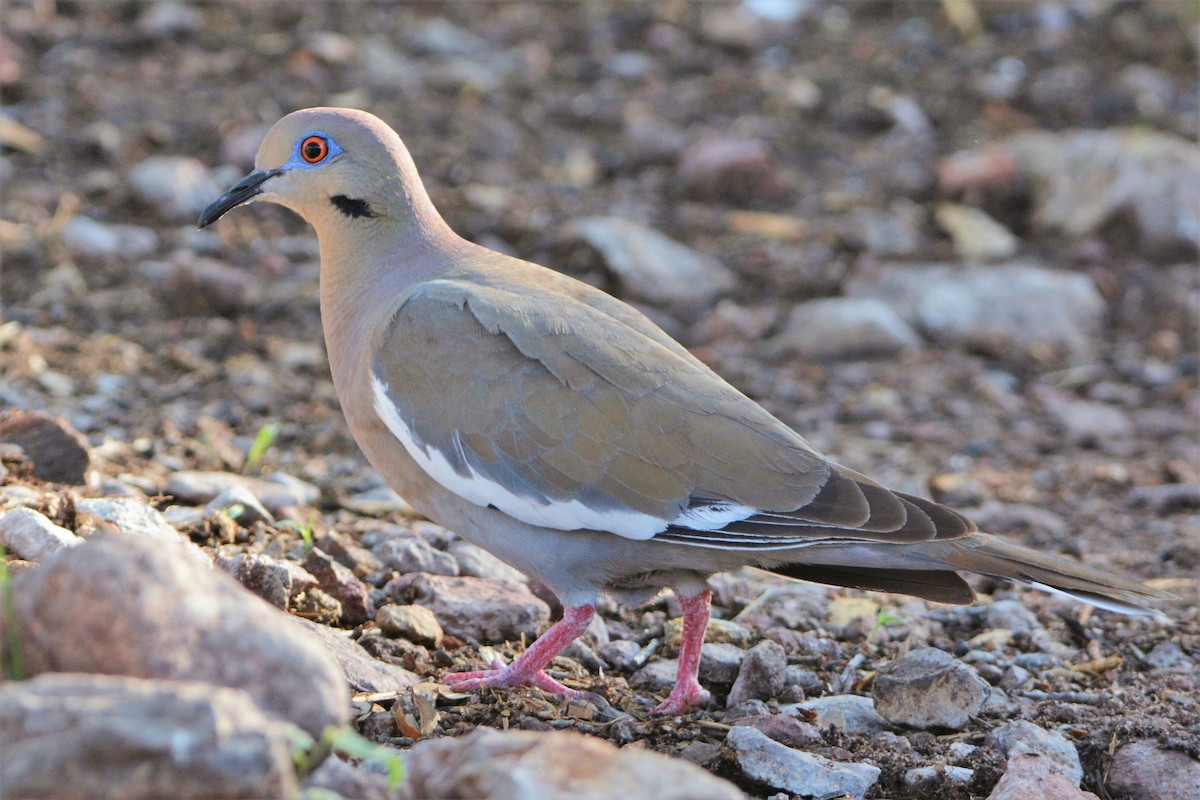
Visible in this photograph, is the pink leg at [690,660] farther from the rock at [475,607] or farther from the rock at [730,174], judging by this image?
the rock at [730,174]

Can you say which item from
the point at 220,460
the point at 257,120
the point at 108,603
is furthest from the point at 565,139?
the point at 108,603

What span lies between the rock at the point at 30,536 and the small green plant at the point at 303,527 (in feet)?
2.20

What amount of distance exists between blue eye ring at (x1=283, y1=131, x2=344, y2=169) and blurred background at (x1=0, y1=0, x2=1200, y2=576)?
116cm

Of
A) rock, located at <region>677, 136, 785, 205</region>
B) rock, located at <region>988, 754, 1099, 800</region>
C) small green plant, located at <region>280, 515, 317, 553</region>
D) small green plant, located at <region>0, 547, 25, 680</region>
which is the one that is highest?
rock, located at <region>677, 136, 785, 205</region>

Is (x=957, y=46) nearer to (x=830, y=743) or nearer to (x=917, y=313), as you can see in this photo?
(x=917, y=313)

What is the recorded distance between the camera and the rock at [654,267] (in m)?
6.80

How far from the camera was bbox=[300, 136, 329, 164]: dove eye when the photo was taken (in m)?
4.10

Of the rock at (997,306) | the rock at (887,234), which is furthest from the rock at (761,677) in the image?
the rock at (887,234)

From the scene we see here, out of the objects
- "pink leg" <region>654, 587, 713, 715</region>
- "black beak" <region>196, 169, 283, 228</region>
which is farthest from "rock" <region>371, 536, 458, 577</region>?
"black beak" <region>196, 169, 283, 228</region>

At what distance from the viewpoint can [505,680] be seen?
346 cm

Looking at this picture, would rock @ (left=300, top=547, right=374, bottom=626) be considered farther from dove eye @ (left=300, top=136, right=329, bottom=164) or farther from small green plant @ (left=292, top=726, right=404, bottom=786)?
small green plant @ (left=292, top=726, right=404, bottom=786)

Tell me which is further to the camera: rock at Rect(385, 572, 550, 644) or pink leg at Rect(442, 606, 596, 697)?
rock at Rect(385, 572, 550, 644)

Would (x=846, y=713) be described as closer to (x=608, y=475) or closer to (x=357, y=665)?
(x=608, y=475)

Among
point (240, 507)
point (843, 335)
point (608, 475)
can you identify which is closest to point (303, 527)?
point (240, 507)
